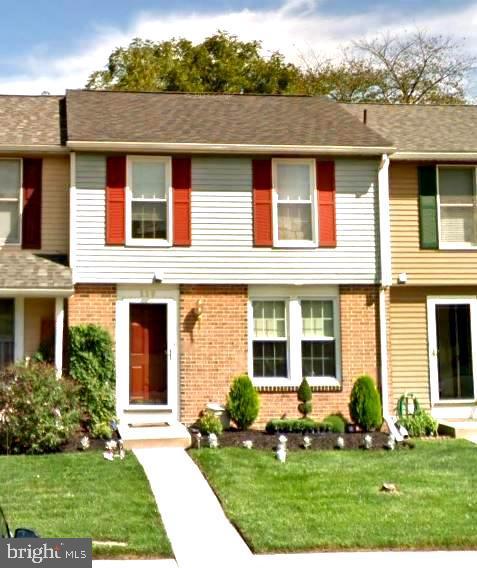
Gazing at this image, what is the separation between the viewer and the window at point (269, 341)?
15664 millimetres

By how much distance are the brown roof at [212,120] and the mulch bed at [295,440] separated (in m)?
5.43

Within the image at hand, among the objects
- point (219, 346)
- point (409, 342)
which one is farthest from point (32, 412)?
point (409, 342)

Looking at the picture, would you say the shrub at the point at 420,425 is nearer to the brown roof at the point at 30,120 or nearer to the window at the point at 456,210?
the window at the point at 456,210

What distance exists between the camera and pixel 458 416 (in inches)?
648

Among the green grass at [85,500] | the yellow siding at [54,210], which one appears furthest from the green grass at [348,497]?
the yellow siding at [54,210]

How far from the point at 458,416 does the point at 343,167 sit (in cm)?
540

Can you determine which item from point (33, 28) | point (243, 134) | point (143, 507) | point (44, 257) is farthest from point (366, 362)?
point (33, 28)

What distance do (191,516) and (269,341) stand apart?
685 cm

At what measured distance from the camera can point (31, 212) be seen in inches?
626

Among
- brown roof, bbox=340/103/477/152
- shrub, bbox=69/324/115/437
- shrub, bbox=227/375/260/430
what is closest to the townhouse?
shrub, bbox=69/324/115/437

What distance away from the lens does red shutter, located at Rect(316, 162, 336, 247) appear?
15828 mm

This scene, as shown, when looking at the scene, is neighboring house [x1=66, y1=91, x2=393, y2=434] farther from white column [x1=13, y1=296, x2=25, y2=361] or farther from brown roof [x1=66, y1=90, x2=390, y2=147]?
white column [x1=13, y1=296, x2=25, y2=361]

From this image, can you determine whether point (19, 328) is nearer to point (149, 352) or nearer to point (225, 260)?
point (149, 352)

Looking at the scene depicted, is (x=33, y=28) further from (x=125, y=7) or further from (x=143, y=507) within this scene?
(x=143, y=507)
